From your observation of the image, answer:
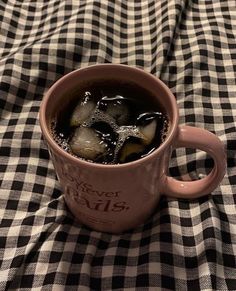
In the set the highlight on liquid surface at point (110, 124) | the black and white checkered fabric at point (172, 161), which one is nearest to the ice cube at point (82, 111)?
the highlight on liquid surface at point (110, 124)

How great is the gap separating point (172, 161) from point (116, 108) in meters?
0.12

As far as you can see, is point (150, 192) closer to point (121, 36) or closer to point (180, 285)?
point (180, 285)

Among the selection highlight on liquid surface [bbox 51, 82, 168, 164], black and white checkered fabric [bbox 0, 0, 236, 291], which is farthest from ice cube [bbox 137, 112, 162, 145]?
black and white checkered fabric [bbox 0, 0, 236, 291]

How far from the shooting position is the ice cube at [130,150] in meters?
0.42

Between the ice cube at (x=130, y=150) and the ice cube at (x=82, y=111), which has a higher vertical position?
the ice cube at (x=82, y=111)

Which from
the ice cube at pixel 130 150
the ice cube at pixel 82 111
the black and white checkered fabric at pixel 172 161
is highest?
the ice cube at pixel 82 111

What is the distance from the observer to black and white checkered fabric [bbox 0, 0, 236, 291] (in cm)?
46

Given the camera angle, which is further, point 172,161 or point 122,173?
point 172,161

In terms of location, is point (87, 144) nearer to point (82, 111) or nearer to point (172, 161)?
point (82, 111)

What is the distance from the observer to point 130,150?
0.42 metres

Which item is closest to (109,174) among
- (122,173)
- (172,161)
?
(122,173)

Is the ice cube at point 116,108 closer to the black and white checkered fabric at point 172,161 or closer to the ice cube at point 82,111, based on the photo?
the ice cube at point 82,111

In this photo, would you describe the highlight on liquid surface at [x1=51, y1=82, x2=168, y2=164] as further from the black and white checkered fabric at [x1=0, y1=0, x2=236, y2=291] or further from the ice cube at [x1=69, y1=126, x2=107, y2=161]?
the black and white checkered fabric at [x1=0, y1=0, x2=236, y2=291]

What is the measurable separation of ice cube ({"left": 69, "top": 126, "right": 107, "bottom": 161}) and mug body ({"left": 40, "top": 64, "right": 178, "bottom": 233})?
23 mm
